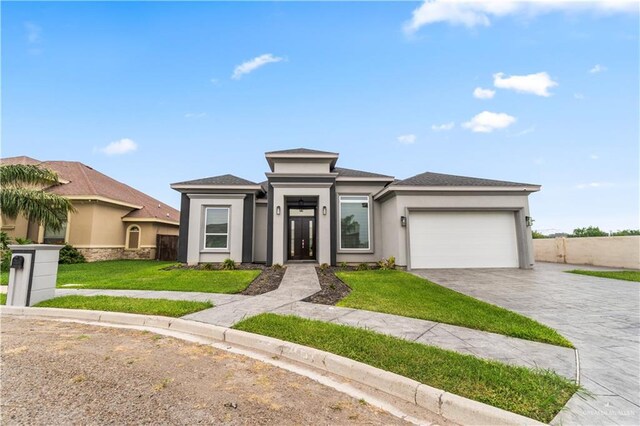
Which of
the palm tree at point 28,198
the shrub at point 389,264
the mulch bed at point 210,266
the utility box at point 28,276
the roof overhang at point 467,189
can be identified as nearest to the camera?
the utility box at point 28,276

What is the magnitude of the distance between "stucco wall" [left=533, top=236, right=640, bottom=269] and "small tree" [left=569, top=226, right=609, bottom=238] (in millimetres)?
2940

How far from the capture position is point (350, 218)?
1307 centimetres

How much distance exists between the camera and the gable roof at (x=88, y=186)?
16.1 meters

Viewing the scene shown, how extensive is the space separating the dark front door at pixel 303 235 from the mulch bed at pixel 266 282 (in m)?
2.32

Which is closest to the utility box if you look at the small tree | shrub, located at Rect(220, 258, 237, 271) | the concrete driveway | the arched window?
shrub, located at Rect(220, 258, 237, 271)

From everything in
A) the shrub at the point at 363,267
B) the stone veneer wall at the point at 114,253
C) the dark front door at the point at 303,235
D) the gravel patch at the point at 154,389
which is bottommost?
the gravel patch at the point at 154,389

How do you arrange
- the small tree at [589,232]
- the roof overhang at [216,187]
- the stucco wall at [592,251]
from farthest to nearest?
the small tree at [589,232] → the roof overhang at [216,187] → the stucco wall at [592,251]

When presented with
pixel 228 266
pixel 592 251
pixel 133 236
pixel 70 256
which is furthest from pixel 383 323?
pixel 133 236

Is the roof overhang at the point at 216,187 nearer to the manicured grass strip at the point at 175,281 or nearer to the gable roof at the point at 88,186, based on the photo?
the manicured grass strip at the point at 175,281

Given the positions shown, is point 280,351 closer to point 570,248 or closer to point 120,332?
point 120,332

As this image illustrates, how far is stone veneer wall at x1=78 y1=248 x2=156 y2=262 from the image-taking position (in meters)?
15.6

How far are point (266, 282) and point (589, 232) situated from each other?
2016 centimetres

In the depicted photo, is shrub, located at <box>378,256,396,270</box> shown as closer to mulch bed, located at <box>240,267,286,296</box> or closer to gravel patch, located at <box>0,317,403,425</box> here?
mulch bed, located at <box>240,267,286,296</box>

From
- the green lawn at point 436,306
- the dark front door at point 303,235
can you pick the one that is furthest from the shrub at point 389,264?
the dark front door at point 303,235
